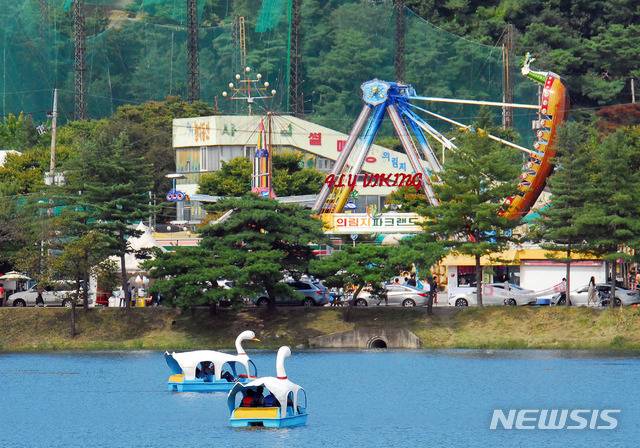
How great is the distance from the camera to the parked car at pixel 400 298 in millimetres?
80375

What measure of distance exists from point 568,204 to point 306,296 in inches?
547

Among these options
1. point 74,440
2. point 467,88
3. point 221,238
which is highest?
point 467,88

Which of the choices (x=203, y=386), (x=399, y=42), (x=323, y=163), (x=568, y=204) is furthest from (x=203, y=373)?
(x=399, y=42)

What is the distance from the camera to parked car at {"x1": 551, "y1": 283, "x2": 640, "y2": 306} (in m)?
77.1

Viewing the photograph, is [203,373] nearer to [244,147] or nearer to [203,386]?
[203,386]

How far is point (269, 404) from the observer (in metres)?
48.1

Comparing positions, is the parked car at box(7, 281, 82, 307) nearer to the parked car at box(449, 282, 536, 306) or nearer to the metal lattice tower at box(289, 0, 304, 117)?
the parked car at box(449, 282, 536, 306)

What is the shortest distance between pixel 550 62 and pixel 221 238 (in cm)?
7178

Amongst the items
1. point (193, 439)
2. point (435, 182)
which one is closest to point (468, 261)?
point (435, 182)

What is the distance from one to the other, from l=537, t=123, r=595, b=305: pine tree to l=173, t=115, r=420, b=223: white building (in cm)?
3609

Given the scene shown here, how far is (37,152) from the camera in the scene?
118000 millimetres

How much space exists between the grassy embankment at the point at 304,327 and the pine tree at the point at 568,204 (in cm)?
311

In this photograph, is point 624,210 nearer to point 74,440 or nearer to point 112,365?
point 112,365

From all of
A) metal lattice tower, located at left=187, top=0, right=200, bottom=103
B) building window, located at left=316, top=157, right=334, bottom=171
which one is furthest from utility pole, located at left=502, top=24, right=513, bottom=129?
metal lattice tower, located at left=187, top=0, right=200, bottom=103
